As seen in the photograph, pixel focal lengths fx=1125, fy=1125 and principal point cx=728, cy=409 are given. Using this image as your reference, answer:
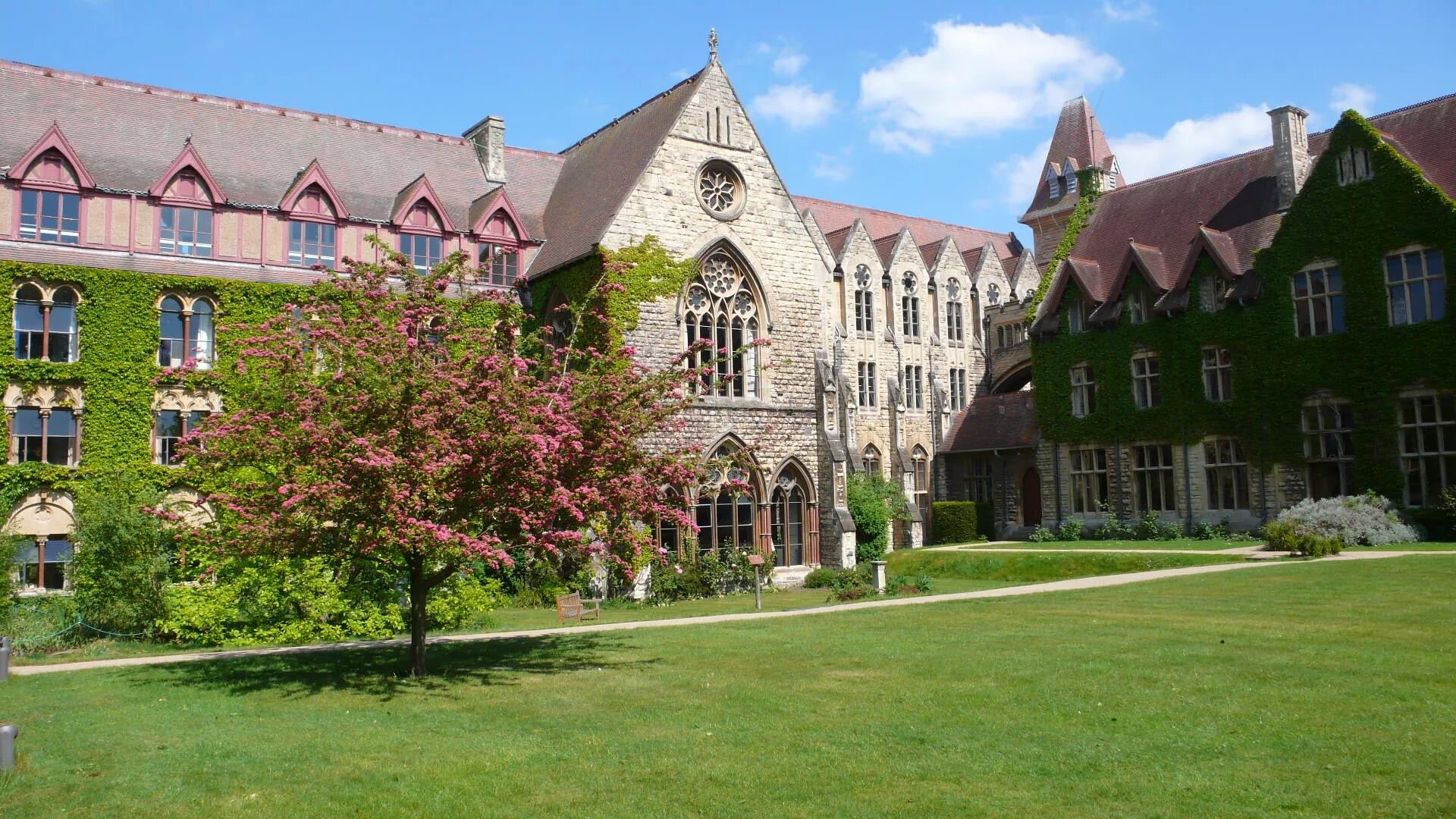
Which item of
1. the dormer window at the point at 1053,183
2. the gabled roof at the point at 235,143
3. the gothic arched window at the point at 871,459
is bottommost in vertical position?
the gothic arched window at the point at 871,459

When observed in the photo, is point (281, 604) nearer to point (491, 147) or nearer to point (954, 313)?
point (491, 147)

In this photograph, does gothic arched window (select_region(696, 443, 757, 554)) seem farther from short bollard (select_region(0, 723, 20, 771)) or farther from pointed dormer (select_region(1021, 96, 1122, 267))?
pointed dormer (select_region(1021, 96, 1122, 267))

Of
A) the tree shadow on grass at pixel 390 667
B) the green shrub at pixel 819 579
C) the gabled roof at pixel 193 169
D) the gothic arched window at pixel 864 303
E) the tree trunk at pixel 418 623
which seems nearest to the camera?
the tree shadow on grass at pixel 390 667

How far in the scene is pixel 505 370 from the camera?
14617 mm

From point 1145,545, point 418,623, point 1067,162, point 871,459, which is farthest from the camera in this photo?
point 1067,162

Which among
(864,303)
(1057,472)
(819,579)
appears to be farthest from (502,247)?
(1057,472)

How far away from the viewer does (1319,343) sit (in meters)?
33.9

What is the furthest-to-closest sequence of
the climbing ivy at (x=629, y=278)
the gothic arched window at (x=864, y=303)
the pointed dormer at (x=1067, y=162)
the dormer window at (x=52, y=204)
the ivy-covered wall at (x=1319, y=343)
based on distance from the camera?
1. the pointed dormer at (x=1067, y=162)
2. the gothic arched window at (x=864, y=303)
3. the ivy-covered wall at (x=1319, y=343)
4. the climbing ivy at (x=629, y=278)
5. the dormer window at (x=52, y=204)

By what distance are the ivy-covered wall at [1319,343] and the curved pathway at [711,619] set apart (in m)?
7.85

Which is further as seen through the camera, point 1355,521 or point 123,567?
point 1355,521

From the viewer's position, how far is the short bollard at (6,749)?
965 centimetres

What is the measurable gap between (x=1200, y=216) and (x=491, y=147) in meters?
24.6

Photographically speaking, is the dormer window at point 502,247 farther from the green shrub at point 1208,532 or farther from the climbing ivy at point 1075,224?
the green shrub at point 1208,532

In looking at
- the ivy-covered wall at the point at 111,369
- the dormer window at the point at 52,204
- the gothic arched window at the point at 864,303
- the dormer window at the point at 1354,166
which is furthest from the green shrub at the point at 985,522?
the dormer window at the point at 52,204
